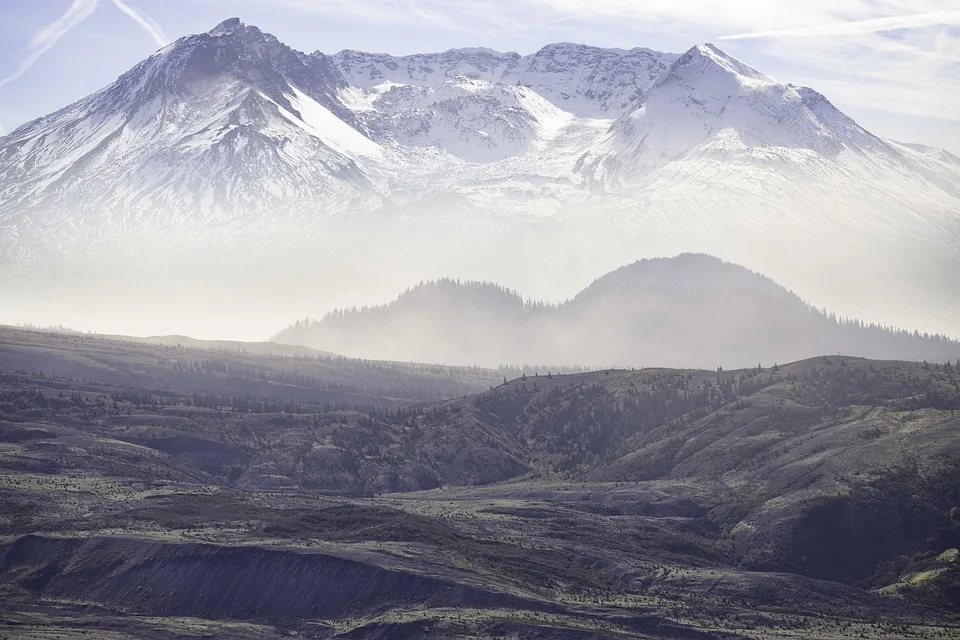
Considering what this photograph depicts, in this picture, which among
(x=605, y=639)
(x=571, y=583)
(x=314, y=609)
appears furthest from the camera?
(x=571, y=583)

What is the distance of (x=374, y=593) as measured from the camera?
18062cm

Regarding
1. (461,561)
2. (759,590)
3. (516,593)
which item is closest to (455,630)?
(516,593)

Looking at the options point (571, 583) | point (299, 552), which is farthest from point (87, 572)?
point (571, 583)

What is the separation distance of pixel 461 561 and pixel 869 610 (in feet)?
160

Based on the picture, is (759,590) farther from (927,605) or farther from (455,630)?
(455,630)

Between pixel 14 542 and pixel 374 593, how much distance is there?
49.2 meters

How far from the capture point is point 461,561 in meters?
194

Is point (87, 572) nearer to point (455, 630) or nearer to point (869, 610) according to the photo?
point (455, 630)

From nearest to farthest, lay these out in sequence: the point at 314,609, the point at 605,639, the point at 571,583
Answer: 1. the point at 605,639
2. the point at 314,609
3. the point at 571,583

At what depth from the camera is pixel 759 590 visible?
18938cm

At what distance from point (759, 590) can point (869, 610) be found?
12.9 metres

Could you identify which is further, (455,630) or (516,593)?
(516,593)

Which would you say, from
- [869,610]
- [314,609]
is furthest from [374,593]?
[869,610]

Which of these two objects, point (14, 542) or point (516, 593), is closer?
point (516, 593)
